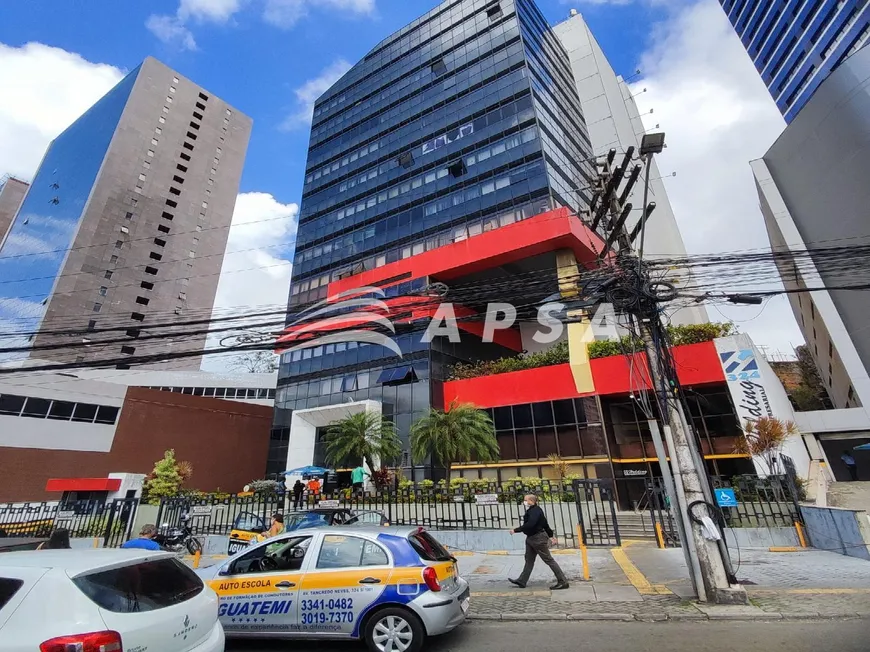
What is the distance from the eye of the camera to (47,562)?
3324 millimetres

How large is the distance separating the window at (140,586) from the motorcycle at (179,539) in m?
11.9

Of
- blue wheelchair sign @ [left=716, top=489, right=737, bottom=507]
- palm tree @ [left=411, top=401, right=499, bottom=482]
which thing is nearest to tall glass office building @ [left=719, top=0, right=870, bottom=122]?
palm tree @ [left=411, top=401, right=499, bottom=482]

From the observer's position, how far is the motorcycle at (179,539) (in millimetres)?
13859

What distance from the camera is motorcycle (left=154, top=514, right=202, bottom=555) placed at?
1386 centimetres

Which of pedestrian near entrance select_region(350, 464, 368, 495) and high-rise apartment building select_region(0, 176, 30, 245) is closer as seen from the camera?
pedestrian near entrance select_region(350, 464, 368, 495)

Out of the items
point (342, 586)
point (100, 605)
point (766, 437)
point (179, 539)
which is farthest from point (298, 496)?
point (766, 437)

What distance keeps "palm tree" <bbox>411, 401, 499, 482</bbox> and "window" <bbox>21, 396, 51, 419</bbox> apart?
24.8m

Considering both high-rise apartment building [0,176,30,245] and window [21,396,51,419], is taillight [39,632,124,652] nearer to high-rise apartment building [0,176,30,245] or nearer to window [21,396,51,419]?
window [21,396,51,419]

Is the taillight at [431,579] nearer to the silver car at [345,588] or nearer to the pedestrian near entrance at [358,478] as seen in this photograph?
the silver car at [345,588]

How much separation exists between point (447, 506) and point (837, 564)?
1003 centimetres

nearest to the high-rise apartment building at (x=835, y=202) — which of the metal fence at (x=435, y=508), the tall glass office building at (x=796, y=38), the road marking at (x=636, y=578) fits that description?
the metal fence at (x=435, y=508)

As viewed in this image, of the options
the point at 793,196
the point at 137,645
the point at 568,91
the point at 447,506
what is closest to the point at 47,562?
the point at 137,645

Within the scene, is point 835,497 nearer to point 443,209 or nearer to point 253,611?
point 253,611

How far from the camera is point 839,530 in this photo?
10.4 meters
